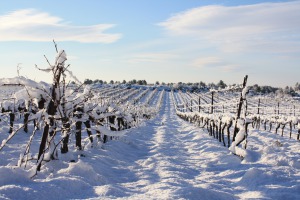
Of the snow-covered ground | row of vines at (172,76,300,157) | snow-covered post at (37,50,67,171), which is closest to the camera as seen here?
the snow-covered ground

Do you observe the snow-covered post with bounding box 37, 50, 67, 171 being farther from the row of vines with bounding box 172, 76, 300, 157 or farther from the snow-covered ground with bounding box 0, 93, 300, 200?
the row of vines with bounding box 172, 76, 300, 157

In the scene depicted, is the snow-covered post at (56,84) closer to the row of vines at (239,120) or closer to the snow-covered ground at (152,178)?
the snow-covered ground at (152,178)

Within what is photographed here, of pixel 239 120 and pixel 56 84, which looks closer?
pixel 56 84

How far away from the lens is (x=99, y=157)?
872 centimetres

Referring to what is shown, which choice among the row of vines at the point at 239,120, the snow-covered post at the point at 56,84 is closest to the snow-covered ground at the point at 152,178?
the snow-covered post at the point at 56,84

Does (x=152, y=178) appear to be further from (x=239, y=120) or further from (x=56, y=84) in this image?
(x=239, y=120)

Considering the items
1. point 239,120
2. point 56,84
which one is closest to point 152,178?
point 56,84

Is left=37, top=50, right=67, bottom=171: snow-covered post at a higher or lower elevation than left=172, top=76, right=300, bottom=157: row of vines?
higher

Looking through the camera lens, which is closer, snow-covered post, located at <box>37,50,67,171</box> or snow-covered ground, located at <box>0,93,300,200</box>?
snow-covered ground, located at <box>0,93,300,200</box>

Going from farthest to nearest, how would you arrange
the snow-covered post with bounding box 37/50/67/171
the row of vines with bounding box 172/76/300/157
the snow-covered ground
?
1. the row of vines with bounding box 172/76/300/157
2. the snow-covered post with bounding box 37/50/67/171
3. the snow-covered ground

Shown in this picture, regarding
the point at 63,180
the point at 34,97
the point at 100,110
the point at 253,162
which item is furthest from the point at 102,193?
the point at 100,110

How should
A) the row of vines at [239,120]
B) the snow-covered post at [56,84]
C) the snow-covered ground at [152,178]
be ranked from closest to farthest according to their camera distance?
1. the snow-covered ground at [152,178]
2. the snow-covered post at [56,84]
3. the row of vines at [239,120]

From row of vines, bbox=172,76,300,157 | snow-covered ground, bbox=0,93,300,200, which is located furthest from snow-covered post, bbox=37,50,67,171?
row of vines, bbox=172,76,300,157

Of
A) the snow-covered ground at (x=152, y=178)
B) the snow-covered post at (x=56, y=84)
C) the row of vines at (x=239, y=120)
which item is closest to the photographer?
the snow-covered ground at (x=152, y=178)
